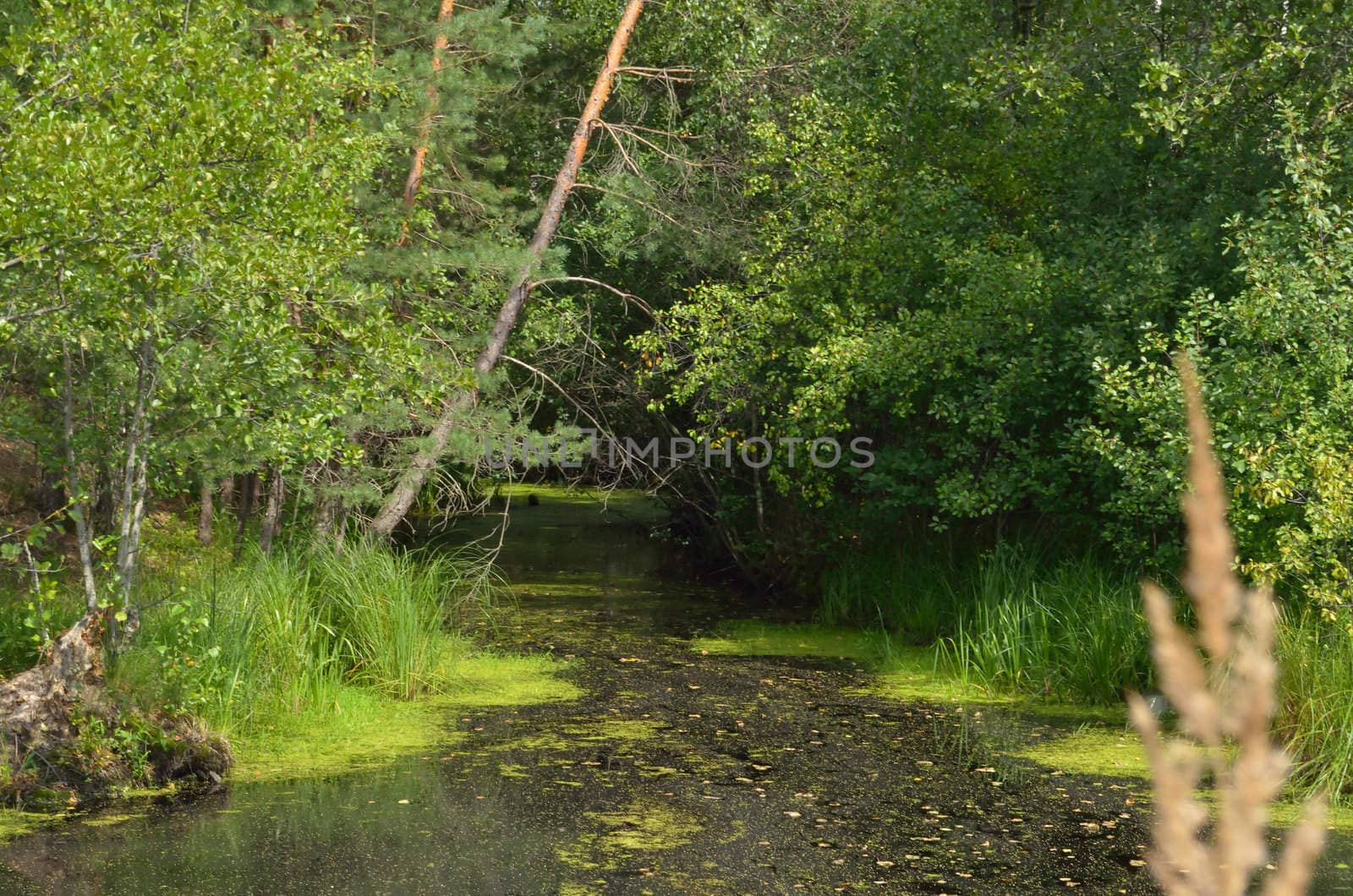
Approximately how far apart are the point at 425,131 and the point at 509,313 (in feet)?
5.48

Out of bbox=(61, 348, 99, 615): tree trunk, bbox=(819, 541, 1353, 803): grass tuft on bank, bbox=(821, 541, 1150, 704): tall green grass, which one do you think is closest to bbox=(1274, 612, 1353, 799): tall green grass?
bbox=(819, 541, 1353, 803): grass tuft on bank

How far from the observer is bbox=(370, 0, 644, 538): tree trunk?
12.1m

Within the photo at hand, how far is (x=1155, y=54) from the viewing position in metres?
10.7

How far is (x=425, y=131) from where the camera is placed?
1220 centimetres

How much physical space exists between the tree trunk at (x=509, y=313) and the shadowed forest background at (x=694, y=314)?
80mm

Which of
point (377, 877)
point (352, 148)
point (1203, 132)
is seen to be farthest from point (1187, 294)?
point (377, 877)

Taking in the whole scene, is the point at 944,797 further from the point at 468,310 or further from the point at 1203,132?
the point at 468,310

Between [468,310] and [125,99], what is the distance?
6.32 m

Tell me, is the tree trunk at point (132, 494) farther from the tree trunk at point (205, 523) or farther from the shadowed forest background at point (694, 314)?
the tree trunk at point (205, 523)

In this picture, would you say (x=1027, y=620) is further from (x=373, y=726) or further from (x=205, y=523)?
(x=205, y=523)

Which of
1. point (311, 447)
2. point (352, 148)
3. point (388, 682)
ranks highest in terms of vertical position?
point (352, 148)

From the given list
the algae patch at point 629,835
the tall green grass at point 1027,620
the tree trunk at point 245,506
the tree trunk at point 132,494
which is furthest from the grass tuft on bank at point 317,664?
the tall green grass at point 1027,620

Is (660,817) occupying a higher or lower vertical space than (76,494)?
lower

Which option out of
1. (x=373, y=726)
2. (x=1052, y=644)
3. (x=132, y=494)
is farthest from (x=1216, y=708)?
(x=1052, y=644)
